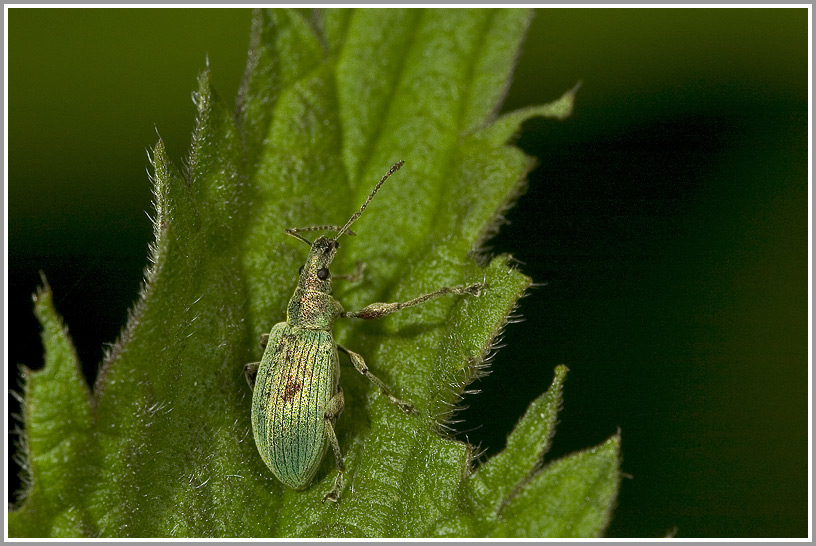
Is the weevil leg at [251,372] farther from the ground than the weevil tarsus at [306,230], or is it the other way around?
the weevil tarsus at [306,230]

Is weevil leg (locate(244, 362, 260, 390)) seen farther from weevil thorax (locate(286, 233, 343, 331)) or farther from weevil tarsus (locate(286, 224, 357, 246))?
weevil tarsus (locate(286, 224, 357, 246))

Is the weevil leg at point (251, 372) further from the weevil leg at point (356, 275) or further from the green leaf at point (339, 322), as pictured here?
the weevil leg at point (356, 275)

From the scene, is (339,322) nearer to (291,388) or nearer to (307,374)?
(307,374)

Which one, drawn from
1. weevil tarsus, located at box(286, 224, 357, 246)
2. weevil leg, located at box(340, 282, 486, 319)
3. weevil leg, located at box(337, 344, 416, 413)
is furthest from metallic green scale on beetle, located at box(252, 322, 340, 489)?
weevil tarsus, located at box(286, 224, 357, 246)

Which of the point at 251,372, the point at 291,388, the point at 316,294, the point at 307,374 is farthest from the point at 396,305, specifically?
the point at 251,372

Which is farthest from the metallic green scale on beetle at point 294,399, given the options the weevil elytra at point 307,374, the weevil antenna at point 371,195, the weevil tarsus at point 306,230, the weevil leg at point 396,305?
the weevil antenna at point 371,195

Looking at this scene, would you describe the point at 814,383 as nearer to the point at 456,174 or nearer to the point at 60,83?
the point at 456,174
